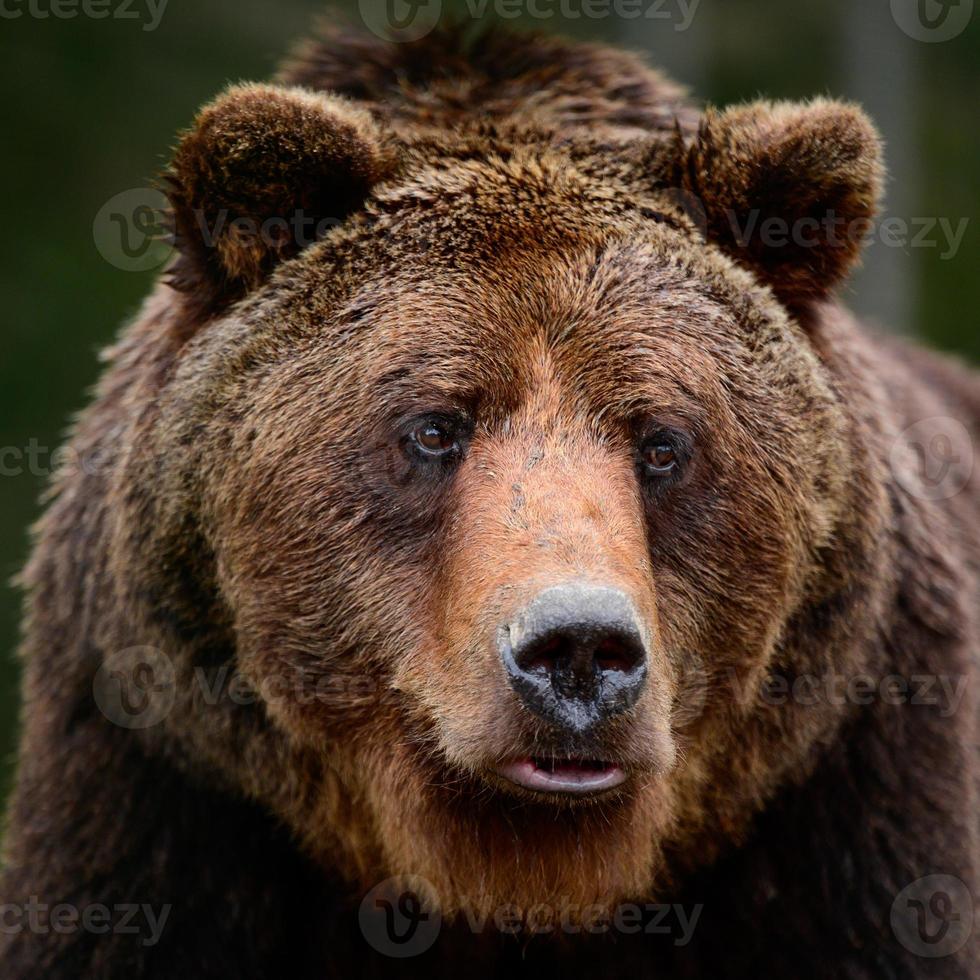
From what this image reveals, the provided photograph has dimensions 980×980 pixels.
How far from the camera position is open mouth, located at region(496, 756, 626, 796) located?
160 inches

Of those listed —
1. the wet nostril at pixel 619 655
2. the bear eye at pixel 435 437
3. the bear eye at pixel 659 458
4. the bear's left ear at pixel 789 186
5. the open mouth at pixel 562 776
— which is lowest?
the open mouth at pixel 562 776

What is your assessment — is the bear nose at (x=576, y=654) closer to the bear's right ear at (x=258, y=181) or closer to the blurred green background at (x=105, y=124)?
the bear's right ear at (x=258, y=181)

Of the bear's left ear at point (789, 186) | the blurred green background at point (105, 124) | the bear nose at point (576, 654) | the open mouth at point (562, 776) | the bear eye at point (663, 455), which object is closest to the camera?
the bear nose at point (576, 654)

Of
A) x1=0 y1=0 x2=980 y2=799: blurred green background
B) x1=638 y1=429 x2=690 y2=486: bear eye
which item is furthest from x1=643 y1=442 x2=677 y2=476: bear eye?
x1=0 y1=0 x2=980 y2=799: blurred green background

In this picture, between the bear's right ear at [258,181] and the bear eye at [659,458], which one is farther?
the bear's right ear at [258,181]

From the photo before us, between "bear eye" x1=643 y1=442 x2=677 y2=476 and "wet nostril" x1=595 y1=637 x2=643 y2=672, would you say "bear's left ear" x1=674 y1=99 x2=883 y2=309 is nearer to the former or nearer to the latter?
"bear eye" x1=643 y1=442 x2=677 y2=476

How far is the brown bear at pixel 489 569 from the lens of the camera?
173 inches

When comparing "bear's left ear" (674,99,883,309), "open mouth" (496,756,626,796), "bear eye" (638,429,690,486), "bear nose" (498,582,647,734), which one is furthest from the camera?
"bear's left ear" (674,99,883,309)

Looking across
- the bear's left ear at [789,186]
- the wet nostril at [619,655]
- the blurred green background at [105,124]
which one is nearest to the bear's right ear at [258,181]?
the bear's left ear at [789,186]

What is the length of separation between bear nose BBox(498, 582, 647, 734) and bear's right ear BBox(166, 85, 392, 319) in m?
1.71

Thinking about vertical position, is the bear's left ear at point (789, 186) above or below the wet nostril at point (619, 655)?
above

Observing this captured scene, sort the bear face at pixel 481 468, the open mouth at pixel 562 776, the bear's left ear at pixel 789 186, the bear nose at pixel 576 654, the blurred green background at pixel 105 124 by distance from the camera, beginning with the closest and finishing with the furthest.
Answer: the bear nose at pixel 576 654, the open mouth at pixel 562 776, the bear face at pixel 481 468, the bear's left ear at pixel 789 186, the blurred green background at pixel 105 124

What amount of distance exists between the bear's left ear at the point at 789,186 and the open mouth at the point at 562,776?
6.02 feet

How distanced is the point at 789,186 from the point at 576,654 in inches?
76.7
